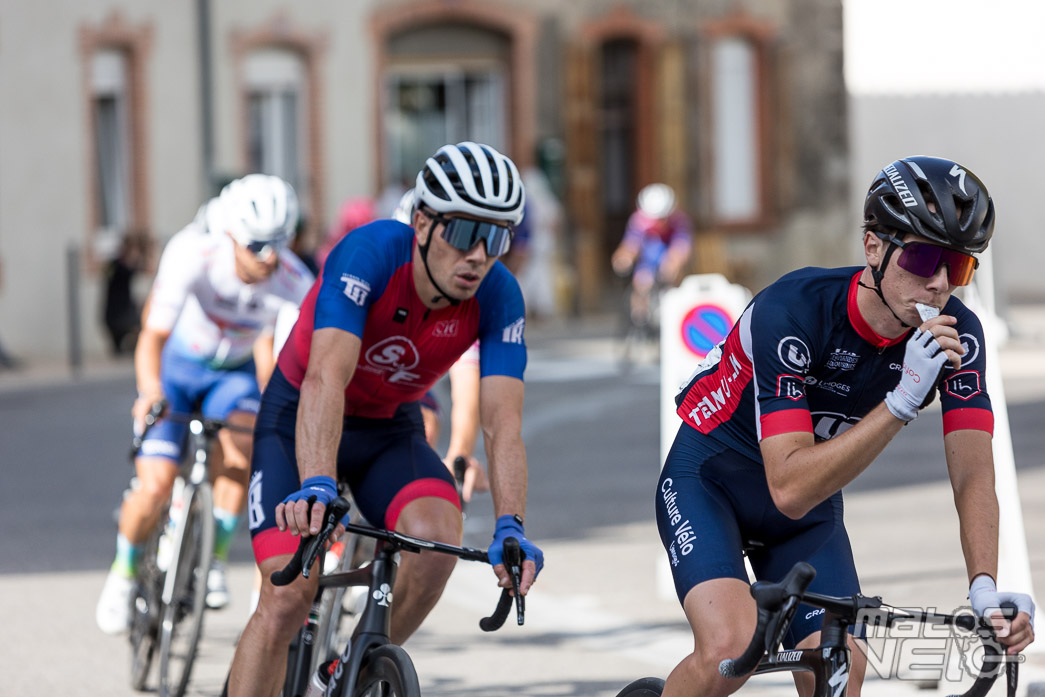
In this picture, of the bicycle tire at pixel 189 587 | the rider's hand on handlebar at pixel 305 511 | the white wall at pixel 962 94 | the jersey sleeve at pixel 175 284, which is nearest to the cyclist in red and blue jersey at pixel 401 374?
the rider's hand on handlebar at pixel 305 511

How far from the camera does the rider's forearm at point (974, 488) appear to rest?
3.88m

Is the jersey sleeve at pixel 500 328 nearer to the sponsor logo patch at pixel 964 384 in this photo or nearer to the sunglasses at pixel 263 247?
the sponsor logo patch at pixel 964 384

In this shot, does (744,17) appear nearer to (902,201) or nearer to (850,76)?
(850,76)

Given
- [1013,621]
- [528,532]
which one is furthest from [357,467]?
[528,532]

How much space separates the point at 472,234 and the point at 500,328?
376mm

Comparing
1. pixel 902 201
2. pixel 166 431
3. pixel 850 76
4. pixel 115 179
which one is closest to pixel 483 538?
pixel 166 431

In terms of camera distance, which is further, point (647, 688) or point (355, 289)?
point (355, 289)

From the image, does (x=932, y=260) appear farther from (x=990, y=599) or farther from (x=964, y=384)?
(x=990, y=599)

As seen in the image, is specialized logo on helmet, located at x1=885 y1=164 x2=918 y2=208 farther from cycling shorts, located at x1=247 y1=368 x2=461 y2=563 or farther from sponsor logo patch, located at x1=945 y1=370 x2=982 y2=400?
cycling shorts, located at x1=247 y1=368 x2=461 y2=563

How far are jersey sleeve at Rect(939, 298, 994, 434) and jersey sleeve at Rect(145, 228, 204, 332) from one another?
370 centimetres

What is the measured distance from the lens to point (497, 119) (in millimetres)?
28125

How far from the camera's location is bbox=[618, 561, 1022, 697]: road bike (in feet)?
11.2

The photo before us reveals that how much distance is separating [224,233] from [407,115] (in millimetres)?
20843

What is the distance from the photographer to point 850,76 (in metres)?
32.9
